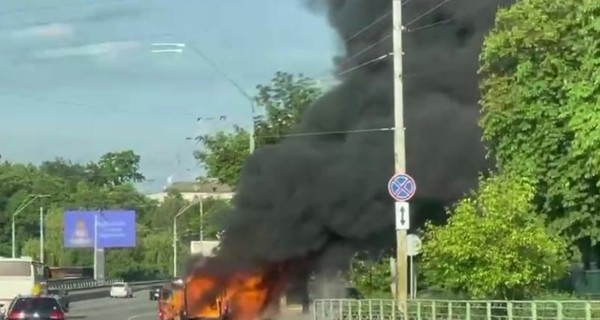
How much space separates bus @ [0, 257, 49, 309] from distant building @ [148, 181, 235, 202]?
8189 mm

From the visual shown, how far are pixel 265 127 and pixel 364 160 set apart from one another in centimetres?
1011

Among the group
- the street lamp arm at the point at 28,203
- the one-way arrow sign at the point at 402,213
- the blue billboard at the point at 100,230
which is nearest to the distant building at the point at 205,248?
the one-way arrow sign at the point at 402,213

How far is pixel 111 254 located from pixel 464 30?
3505 inches

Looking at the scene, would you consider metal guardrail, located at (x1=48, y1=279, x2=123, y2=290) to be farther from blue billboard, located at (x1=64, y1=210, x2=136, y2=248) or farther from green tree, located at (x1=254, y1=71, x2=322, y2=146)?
green tree, located at (x1=254, y1=71, x2=322, y2=146)

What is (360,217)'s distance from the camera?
34.9 meters

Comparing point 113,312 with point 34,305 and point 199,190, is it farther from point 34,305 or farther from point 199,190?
point 34,305

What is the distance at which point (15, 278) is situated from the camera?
53.4 m

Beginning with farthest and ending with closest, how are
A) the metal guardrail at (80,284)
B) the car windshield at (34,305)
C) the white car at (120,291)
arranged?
the white car at (120,291) < the metal guardrail at (80,284) < the car windshield at (34,305)

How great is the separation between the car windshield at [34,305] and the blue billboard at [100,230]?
169ft

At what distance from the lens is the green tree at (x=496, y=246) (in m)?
25.2

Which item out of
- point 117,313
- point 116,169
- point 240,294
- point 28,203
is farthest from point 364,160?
point 116,169

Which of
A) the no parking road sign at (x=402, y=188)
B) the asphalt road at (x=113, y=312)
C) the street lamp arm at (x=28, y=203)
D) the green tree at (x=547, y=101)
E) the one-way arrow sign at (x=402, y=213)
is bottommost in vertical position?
the asphalt road at (x=113, y=312)

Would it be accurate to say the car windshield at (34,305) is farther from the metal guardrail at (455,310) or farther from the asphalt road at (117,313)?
the metal guardrail at (455,310)

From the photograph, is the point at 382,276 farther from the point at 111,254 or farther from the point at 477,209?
the point at 111,254
